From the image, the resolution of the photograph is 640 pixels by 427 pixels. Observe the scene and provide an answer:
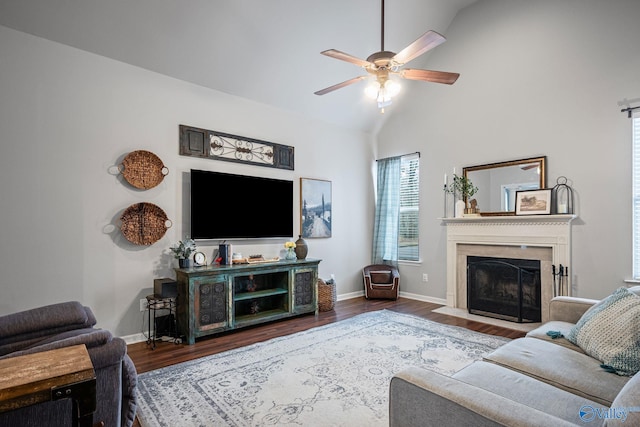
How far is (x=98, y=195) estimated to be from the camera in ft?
11.0

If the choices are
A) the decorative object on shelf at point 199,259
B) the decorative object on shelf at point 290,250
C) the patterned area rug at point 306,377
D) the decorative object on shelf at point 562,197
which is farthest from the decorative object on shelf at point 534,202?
the decorative object on shelf at point 199,259

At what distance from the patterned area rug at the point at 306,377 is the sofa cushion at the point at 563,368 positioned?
0.85 m

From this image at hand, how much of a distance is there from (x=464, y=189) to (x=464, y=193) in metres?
0.06

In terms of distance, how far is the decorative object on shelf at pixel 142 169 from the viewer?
11.5 feet

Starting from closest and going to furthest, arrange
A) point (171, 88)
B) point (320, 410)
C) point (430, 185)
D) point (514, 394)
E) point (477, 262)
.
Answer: point (514, 394) → point (320, 410) → point (171, 88) → point (477, 262) → point (430, 185)

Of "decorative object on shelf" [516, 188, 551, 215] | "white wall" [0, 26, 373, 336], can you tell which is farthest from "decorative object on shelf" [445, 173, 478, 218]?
"white wall" [0, 26, 373, 336]

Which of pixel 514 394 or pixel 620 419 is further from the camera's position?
pixel 514 394

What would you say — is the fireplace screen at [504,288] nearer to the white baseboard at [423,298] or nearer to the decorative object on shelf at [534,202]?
the white baseboard at [423,298]

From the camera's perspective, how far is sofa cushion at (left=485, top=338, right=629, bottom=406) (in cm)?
158

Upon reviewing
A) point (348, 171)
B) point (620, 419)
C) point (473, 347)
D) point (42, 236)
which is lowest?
point (473, 347)

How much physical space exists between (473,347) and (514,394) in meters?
1.95

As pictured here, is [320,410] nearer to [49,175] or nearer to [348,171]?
[49,175]

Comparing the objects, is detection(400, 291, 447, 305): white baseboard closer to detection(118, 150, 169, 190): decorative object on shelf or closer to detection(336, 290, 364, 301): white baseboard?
detection(336, 290, 364, 301): white baseboard

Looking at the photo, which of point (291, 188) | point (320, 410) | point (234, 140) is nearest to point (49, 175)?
point (234, 140)
